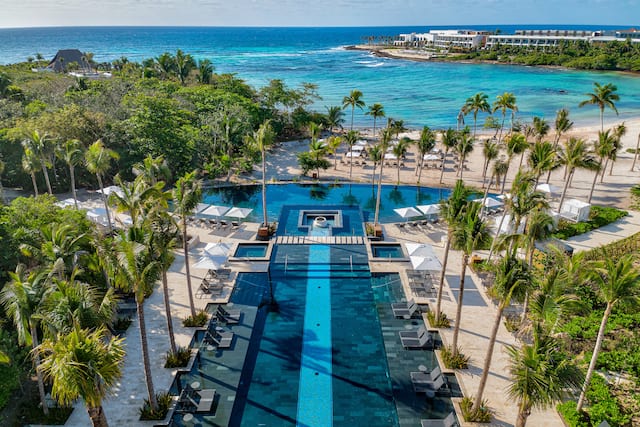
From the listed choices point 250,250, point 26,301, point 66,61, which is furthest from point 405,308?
point 66,61

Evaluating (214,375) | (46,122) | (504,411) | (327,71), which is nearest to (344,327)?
(214,375)

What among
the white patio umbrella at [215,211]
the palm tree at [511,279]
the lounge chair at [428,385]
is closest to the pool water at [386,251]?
the lounge chair at [428,385]

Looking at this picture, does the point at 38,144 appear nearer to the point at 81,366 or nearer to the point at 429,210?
A: the point at 81,366

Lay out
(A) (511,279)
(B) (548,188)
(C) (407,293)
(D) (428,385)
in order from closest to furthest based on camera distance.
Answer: (A) (511,279) < (D) (428,385) < (C) (407,293) < (B) (548,188)

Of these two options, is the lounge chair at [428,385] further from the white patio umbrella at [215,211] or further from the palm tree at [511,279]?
the white patio umbrella at [215,211]

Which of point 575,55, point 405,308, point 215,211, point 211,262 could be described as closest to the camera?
point 405,308
